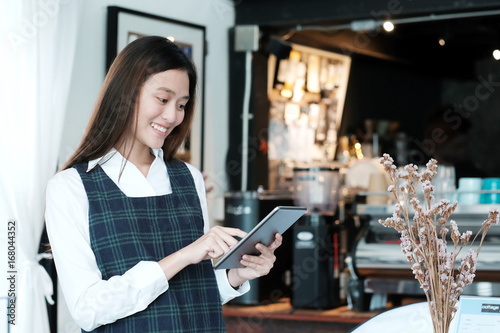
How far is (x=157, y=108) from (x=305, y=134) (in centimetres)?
424

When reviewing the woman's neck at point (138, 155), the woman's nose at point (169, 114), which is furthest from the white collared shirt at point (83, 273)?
the woman's nose at point (169, 114)

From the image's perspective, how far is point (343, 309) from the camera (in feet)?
14.2

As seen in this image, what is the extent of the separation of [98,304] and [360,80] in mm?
5742

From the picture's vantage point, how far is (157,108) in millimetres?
1704

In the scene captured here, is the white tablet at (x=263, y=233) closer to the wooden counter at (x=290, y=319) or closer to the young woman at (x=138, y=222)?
the young woman at (x=138, y=222)

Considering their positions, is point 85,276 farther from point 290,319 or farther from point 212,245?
point 290,319

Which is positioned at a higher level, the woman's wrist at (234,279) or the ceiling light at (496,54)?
the ceiling light at (496,54)

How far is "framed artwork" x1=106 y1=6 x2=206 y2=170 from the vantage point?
3924mm

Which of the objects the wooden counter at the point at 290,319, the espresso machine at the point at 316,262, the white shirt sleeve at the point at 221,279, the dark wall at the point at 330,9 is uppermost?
the dark wall at the point at 330,9

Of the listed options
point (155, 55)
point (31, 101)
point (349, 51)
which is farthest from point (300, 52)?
point (155, 55)

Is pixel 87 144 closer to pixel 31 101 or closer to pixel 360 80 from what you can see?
pixel 31 101

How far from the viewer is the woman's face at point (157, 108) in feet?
5.59

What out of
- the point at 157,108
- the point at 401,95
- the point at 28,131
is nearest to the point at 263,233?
the point at 157,108

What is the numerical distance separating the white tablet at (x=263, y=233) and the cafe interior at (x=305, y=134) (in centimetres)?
167
